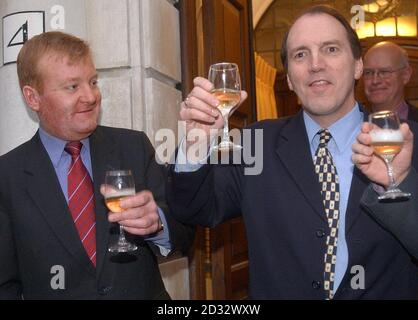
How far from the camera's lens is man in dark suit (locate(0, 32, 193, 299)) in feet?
6.64

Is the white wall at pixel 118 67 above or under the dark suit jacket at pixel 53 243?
above

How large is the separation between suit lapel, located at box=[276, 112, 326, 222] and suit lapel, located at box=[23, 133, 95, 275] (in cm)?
81

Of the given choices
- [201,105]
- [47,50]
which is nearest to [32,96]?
[47,50]

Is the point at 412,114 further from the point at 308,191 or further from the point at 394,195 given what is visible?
the point at 394,195

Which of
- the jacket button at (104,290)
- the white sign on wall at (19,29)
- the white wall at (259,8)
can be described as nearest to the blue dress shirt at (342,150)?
the jacket button at (104,290)

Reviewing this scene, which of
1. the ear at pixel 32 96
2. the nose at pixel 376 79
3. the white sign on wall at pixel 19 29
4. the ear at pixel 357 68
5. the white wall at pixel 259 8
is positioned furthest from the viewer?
the white wall at pixel 259 8

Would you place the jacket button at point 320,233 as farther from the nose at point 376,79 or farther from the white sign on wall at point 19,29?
the nose at point 376,79

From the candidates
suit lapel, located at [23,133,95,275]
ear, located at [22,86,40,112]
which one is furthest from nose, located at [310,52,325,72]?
ear, located at [22,86,40,112]

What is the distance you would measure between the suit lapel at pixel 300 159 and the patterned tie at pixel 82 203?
0.75 meters

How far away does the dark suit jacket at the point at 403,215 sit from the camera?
5.23ft

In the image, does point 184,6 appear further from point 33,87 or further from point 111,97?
point 33,87

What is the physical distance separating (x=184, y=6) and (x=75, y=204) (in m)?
1.83

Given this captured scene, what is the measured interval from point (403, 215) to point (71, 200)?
1.20m
